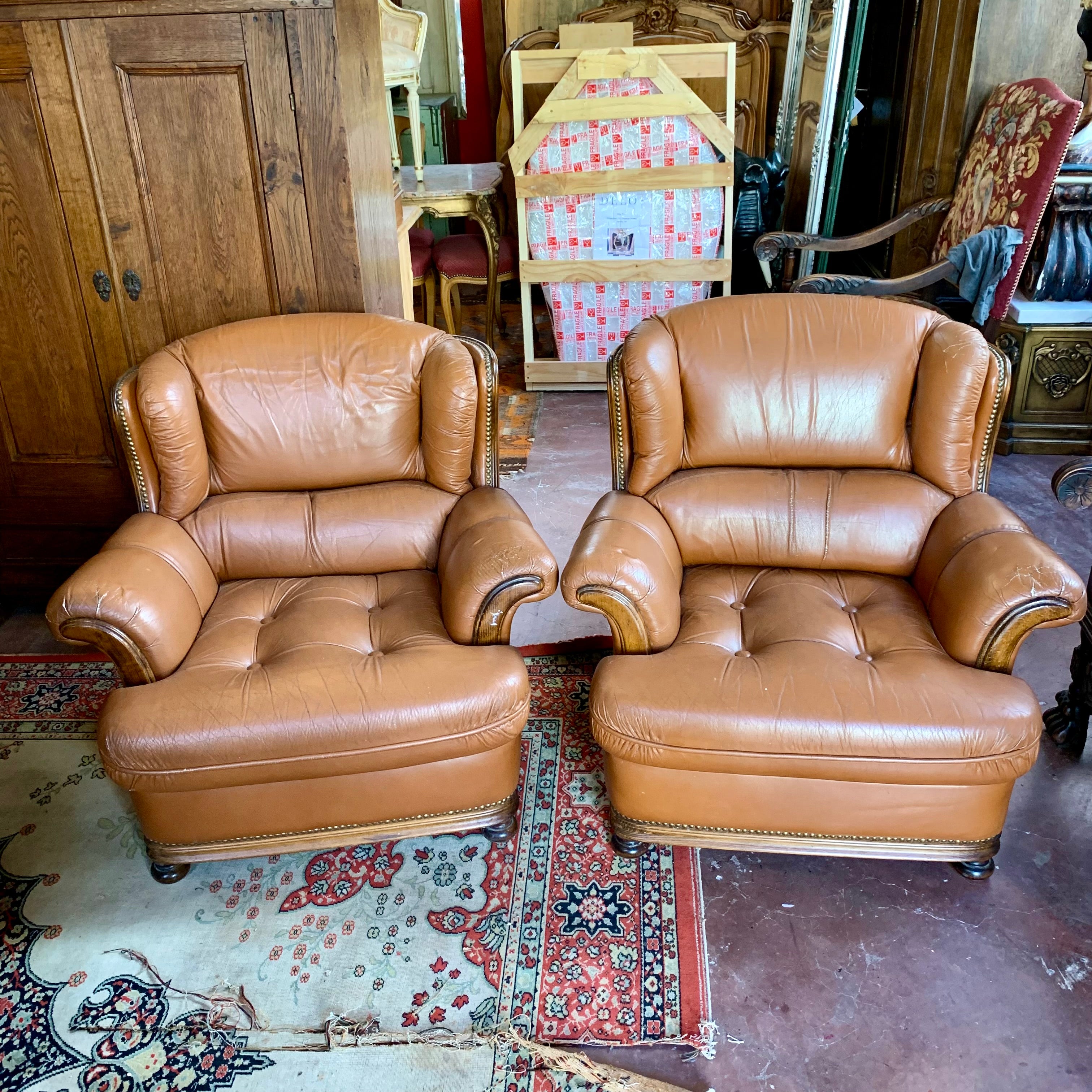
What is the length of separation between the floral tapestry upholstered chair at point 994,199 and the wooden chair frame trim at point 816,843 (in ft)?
6.54

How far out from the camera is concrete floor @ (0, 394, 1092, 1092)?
1562 millimetres

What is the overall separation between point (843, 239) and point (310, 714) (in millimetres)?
2969

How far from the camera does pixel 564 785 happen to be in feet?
7.15

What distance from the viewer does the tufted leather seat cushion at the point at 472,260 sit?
4508 millimetres

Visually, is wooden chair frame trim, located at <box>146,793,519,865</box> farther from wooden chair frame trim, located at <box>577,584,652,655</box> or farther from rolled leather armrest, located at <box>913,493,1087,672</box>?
rolled leather armrest, located at <box>913,493,1087,672</box>

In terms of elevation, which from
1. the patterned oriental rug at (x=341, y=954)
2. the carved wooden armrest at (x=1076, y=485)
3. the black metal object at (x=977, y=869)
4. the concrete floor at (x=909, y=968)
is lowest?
the patterned oriental rug at (x=341, y=954)

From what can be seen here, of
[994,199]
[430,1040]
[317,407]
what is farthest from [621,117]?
[430,1040]

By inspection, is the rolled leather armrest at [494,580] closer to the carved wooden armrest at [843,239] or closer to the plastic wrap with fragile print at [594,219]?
the carved wooden armrest at [843,239]

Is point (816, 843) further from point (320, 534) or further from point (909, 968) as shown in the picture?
point (320, 534)

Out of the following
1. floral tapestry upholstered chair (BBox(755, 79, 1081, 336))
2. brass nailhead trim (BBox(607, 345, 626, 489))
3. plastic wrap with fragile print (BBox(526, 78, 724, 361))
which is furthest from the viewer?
plastic wrap with fragile print (BBox(526, 78, 724, 361))

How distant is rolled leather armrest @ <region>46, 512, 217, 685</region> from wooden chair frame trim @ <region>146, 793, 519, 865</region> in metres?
0.35

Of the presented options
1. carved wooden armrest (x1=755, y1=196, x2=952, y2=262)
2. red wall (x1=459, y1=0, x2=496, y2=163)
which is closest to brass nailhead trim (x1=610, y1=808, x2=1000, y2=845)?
carved wooden armrest (x1=755, y1=196, x2=952, y2=262)

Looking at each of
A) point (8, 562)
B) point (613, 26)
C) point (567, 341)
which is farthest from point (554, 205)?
point (8, 562)

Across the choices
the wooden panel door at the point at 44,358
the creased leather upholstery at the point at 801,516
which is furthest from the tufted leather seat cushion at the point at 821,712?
the wooden panel door at the point at 44,358
